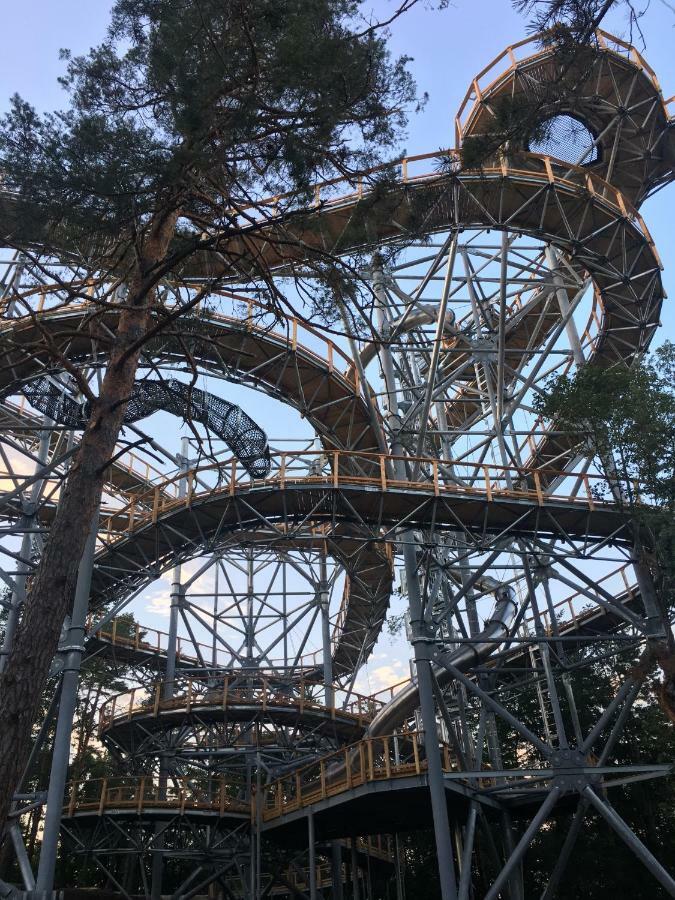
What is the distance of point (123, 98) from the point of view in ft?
33.1

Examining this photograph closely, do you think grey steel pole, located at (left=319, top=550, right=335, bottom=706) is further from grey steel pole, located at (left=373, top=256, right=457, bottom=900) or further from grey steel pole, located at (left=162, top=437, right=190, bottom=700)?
grey steel pole, located at (left=373, top=256, right=457, bottom=900)

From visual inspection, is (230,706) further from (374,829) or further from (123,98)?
(123,98)

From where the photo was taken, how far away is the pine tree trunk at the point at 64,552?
690 cm

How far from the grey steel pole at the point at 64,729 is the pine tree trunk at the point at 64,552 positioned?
3.02 metres

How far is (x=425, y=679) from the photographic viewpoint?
50.1ft

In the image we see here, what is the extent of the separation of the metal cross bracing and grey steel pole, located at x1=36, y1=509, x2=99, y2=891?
5cm

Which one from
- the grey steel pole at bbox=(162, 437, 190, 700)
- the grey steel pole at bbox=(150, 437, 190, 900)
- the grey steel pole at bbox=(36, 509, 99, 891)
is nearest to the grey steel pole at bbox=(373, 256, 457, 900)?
the grey steel pole at bbox=(150, 437, 190, 900)

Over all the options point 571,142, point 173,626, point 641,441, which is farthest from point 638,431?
point 173,626

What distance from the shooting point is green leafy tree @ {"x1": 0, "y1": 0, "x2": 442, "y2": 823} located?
8.62 meters

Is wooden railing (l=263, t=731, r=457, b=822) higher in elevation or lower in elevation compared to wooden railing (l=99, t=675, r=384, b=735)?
lower

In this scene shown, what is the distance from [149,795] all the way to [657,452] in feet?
48.0

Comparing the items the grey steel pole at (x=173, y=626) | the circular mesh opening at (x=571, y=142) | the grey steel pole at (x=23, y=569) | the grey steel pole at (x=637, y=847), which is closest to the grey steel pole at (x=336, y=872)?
the grey steel pole at (x=173, y=626)

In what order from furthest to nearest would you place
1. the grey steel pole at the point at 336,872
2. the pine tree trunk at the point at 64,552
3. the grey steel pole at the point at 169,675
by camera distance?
the grey steel pole at the point at 169,675 < the grey steel pole at the point at 336,872 < the pine tree trunk at the point at 64,552

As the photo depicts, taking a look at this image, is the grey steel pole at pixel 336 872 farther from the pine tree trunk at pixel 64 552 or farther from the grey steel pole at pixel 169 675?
the pine tree trunk at pixel 64 552
